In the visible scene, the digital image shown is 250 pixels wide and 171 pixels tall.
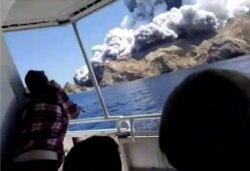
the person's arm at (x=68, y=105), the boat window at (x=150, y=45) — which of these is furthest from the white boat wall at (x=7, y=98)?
the boat window at (x=150, y=45)

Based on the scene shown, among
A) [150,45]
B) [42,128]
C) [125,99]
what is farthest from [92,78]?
[42,128]

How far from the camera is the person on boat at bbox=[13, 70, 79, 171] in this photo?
1.43 m

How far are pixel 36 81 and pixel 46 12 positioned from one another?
52.5 inches

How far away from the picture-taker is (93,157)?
Answer: 3.40 feet

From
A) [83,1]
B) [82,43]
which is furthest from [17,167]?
[82,43]

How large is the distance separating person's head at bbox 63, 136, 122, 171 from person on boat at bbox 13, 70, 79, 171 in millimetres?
418

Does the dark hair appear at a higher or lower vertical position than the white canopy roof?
lower

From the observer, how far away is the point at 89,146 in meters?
1.08

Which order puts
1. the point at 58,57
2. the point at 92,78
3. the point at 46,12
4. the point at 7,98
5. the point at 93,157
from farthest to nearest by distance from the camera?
the point at 58,57 < the point at 92,78 < the point at 46,12 < the point at 7,98 < the point at 93,157

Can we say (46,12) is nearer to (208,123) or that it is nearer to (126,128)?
(126,128)

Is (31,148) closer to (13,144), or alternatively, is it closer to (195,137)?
(13,144)

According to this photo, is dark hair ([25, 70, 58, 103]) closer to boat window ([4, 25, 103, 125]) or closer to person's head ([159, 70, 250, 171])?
person's head ([159, 70, 250, 171])

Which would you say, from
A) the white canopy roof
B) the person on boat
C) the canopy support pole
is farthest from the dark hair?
the canopy support pole

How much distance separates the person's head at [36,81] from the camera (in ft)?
5.38
